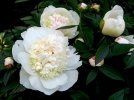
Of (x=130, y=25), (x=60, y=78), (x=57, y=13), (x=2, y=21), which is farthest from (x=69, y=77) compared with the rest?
(x=2, y=21)

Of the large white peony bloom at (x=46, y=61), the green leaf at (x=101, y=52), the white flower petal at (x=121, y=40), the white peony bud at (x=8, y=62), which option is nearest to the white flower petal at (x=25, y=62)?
the large white peony bloom at (x=46, y=61)

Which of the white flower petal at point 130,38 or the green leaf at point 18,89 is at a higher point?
the white flower petal at point 130,38

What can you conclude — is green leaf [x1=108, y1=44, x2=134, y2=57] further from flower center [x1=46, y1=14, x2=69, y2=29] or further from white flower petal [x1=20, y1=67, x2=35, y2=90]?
white flower petal [x1=20, y1=67, x2=35, y2=90]

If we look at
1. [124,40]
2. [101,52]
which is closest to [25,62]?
[101,52]

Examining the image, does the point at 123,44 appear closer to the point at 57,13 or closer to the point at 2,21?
the point at 57,13

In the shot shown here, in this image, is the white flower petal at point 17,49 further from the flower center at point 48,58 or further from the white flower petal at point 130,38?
the white flower petal at point 130,38

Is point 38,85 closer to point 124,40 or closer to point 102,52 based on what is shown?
point 102,52

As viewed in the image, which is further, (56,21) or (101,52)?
(56,21)
